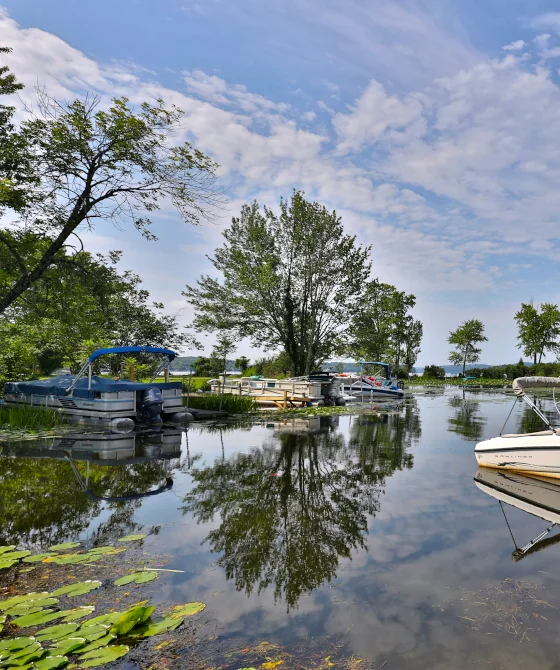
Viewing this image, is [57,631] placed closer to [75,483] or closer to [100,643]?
[100,643]

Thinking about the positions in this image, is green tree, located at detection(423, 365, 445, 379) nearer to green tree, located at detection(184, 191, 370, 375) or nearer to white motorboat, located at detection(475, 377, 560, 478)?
green tree, located at detection(184, 191, 370, 375)

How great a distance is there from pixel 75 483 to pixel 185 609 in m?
5.17

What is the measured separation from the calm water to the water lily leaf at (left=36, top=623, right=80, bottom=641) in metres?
0.93

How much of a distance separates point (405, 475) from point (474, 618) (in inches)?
232

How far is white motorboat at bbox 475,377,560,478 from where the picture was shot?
948cm

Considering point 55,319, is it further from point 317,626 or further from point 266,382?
point 317,626

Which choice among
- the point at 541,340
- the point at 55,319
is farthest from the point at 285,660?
the point at 541,340

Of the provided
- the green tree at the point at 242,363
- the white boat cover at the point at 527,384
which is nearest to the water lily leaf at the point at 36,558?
the white boat cover at the point at 527,384

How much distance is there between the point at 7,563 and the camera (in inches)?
189

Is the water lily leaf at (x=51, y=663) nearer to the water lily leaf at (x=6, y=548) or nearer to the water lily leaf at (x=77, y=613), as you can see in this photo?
the water lily leaf at (x=77, y=613)

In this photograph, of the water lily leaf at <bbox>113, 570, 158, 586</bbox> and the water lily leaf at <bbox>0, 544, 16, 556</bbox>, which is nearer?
the water lily leaf at <bbox>113, 570, 158, 586</bbox>

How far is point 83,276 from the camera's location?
18547 millimetres

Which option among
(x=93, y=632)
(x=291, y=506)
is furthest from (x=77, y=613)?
(x=291, y=506)

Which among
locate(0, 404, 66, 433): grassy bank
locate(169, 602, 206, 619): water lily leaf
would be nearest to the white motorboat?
locate(169, 602, 206, 619): water lily leaf
